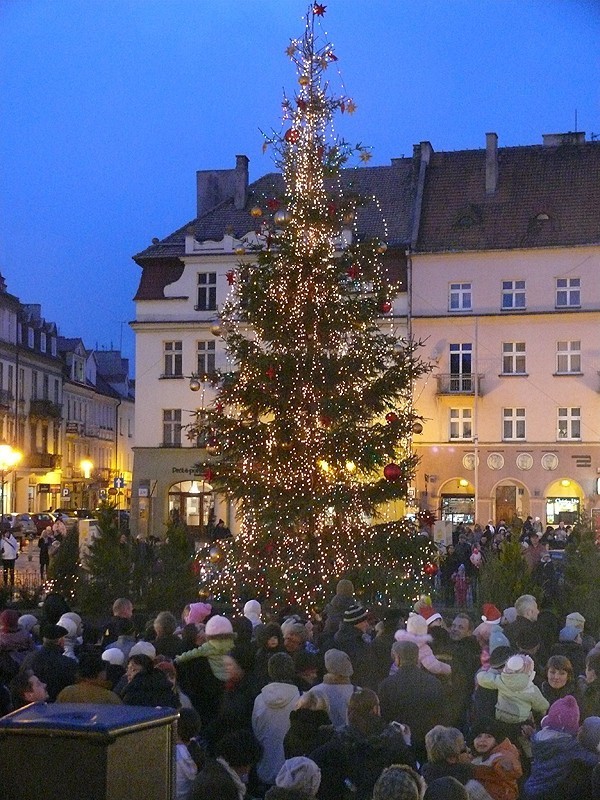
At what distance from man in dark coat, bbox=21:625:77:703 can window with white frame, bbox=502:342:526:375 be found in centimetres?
3689

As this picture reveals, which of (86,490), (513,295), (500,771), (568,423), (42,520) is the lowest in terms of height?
(500,771)

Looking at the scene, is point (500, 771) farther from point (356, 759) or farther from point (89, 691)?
point (89, 691)

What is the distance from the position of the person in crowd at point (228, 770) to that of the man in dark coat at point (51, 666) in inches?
78.3

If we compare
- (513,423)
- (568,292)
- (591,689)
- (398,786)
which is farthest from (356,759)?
(568,292)

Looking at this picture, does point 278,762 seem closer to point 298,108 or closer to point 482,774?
point 482,774

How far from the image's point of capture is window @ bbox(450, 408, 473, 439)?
44.5 meters

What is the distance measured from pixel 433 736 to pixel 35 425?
69.8 metres

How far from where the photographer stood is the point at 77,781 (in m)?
3.45

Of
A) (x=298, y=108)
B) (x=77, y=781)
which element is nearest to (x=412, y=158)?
(x=298, y=108)

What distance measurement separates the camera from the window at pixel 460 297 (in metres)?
45.1

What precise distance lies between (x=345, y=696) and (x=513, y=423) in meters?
37.0

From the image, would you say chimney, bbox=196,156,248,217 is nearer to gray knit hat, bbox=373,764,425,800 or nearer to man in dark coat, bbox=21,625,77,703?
man in dark coat, bbox=21,625,77,703

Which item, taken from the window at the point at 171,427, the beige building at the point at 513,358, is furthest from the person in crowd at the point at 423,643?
the window at the point at 171,427

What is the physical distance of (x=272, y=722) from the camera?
7.93 metres
